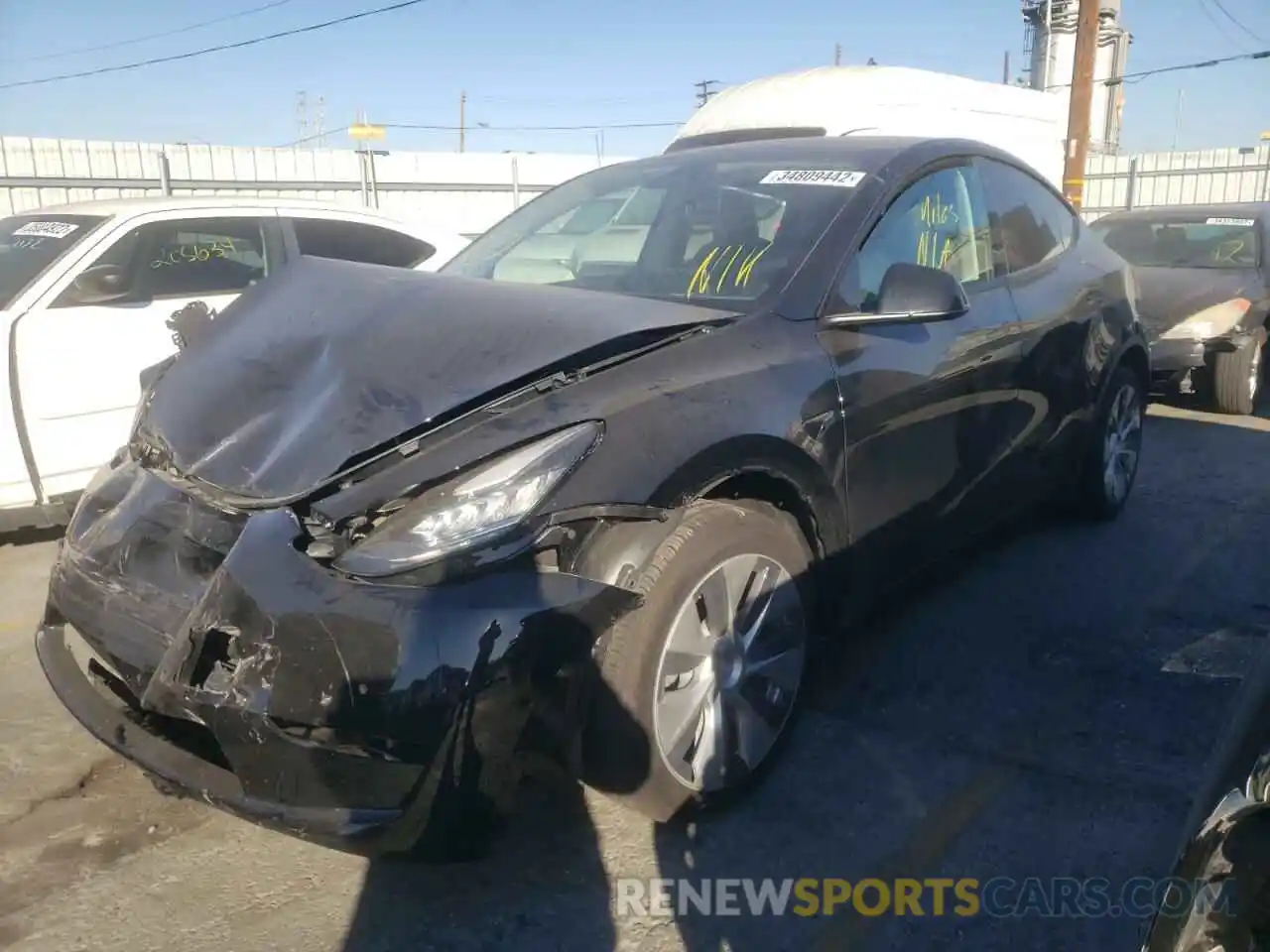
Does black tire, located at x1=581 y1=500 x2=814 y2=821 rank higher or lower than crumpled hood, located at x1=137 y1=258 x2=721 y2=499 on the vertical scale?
lower

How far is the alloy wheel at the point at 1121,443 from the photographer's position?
464 centimetres

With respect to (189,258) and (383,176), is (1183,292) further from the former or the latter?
(383,176)

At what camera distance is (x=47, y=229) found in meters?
5.16

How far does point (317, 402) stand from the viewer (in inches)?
92.4

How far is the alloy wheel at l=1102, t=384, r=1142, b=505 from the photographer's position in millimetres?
4645

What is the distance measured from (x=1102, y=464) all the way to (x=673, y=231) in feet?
8.14

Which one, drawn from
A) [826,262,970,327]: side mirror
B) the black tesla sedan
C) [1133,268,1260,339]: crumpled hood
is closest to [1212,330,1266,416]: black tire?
[1133,268,1260,339]: crumpled hood

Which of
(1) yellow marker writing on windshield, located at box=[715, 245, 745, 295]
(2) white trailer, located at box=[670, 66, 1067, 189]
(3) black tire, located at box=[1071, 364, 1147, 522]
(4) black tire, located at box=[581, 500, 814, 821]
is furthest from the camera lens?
(2) white trailer, located at box=[670, 66, 1067, 189]

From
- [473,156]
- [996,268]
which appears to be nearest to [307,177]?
[473,156]

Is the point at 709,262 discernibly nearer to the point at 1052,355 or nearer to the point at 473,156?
the point at 1052,355

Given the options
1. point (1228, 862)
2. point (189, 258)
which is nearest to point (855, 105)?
point (189, 258)

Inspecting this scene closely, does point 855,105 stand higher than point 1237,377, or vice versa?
point 855,105

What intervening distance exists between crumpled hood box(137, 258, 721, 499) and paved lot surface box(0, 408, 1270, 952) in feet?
2.95

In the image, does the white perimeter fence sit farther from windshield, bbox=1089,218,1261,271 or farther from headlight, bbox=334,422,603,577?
headlight, bbox=334,422,603,577
